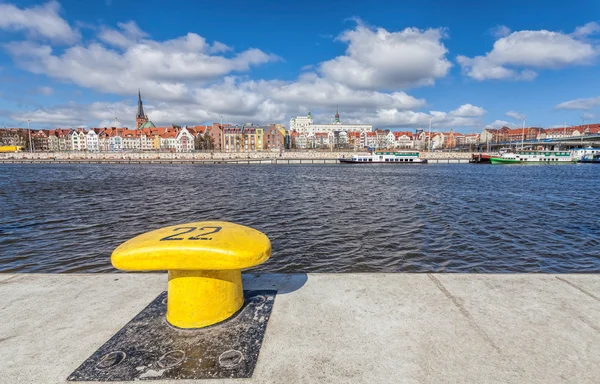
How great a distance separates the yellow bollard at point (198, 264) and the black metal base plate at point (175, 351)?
0.47ft

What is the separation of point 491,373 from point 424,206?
15.1 metres

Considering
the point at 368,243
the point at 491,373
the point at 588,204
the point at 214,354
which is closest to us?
the point at 491,373

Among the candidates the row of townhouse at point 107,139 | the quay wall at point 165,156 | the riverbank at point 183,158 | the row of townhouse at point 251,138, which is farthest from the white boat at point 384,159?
the row of townhouse at point 107,139

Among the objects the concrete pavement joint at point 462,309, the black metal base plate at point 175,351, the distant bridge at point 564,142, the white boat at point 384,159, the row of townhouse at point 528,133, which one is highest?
the row of townhouse at point 528,133

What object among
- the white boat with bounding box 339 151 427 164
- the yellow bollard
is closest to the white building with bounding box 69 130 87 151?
the white boat with bounding box 339 151 427 164

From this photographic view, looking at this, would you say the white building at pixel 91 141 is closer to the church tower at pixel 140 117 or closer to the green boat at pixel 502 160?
the church tower at pixel 140 117

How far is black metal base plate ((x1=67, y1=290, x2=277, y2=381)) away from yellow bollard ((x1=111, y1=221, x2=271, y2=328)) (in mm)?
142

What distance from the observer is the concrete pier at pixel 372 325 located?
2.28m

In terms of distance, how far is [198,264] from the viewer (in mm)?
2682

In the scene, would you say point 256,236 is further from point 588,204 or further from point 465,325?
point 588,204

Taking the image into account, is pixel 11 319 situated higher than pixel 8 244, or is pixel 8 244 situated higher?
pixel 11 319

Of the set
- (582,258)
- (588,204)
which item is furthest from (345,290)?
(588,204)

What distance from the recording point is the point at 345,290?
12.0ft

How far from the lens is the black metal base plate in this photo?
2.23 metres
